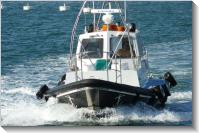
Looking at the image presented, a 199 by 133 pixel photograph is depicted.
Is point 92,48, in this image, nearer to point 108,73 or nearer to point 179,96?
point 108,73

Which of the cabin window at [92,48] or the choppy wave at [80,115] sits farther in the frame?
the cabin window at [92,48]

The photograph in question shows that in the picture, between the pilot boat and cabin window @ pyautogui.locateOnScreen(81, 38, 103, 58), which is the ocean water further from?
cabin window @ pyautogui.locateOnScreen(81, 38, 103, 58)

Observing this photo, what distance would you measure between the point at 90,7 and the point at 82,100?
54.6 inches

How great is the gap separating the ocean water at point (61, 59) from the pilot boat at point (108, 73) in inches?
4.8

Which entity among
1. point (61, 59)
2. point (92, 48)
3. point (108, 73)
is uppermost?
point (92, 48)

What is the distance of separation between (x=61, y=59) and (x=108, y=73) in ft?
6.82

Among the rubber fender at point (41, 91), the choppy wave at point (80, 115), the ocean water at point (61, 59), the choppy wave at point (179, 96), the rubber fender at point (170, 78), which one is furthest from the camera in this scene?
the rubber fender at point (170, 78)

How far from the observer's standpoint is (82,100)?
9.60m

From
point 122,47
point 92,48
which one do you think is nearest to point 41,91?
point 92,48

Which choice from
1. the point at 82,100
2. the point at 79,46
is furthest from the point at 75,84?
the point at 79,46

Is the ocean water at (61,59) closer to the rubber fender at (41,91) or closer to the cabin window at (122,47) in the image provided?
the rubber fender at (41,91)

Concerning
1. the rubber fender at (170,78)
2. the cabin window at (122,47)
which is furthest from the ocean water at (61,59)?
the cabin window at (122,47)

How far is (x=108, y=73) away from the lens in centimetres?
981

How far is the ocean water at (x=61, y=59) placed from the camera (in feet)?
31.5
